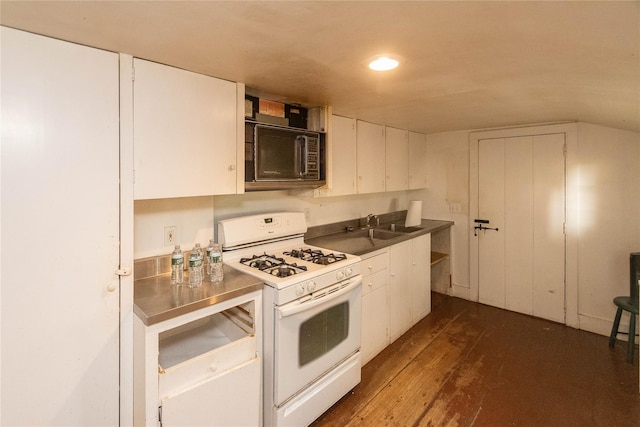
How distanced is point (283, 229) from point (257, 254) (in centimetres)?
30

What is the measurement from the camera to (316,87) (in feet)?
6.64

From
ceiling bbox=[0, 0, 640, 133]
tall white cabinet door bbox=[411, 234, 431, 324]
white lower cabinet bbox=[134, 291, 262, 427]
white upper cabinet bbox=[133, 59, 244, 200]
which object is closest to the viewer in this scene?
ceiling bbox=[0, 0, 640, 133]

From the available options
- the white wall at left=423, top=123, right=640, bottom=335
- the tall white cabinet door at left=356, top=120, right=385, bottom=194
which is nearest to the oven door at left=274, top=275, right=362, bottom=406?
the tall white cabinet door at left=356, top=120, right=385, bottom=194

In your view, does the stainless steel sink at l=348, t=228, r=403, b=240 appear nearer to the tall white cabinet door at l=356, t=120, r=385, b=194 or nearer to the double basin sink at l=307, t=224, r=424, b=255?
the double basin sink at l=307, t=224, r=424, b=255

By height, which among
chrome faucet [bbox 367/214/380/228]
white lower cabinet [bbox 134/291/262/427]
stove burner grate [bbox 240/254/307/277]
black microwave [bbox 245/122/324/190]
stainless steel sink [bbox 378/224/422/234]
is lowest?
white lower cabinet [bbox 134/291/262/427]

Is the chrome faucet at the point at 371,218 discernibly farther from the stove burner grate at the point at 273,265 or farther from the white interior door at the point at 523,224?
the stove burner grate at the point at 273,265

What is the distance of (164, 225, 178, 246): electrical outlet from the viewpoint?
2002 millimetres

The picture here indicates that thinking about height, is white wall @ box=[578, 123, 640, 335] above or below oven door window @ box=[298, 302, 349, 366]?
above

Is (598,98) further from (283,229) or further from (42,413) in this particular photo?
(42,413)

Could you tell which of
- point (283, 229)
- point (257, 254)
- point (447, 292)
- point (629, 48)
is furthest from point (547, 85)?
point (447, 292)

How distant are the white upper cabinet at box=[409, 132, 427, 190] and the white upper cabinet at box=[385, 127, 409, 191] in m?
0.11

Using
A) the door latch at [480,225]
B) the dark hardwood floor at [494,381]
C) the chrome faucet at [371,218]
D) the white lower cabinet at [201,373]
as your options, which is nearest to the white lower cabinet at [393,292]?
the dark hardwood floor at [494,381]

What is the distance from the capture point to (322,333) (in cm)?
203

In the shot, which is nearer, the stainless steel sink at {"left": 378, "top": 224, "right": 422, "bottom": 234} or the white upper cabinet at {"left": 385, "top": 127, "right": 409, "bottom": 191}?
the white upper cabinet at {"left": 385, "top": 127, "right": 409, "bottom": 191}
